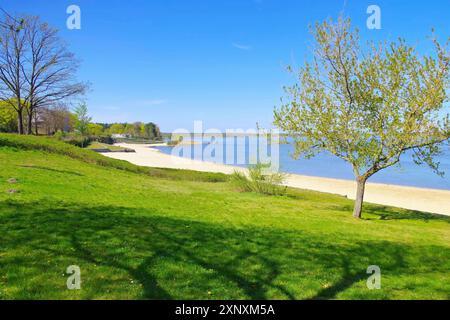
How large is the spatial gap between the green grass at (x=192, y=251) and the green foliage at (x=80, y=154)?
53.4 ft

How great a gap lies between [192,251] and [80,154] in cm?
3171

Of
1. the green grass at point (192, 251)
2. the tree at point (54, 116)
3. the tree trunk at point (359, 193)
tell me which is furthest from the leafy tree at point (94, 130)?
the tree trunk at point (359, 193)

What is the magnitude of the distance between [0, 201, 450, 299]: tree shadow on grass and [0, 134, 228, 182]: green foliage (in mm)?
23840

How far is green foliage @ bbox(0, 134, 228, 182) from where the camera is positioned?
33625 mm

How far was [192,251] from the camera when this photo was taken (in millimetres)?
9938

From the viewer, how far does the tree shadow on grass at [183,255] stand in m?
7.52

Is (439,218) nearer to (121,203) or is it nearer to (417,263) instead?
(417,263)
